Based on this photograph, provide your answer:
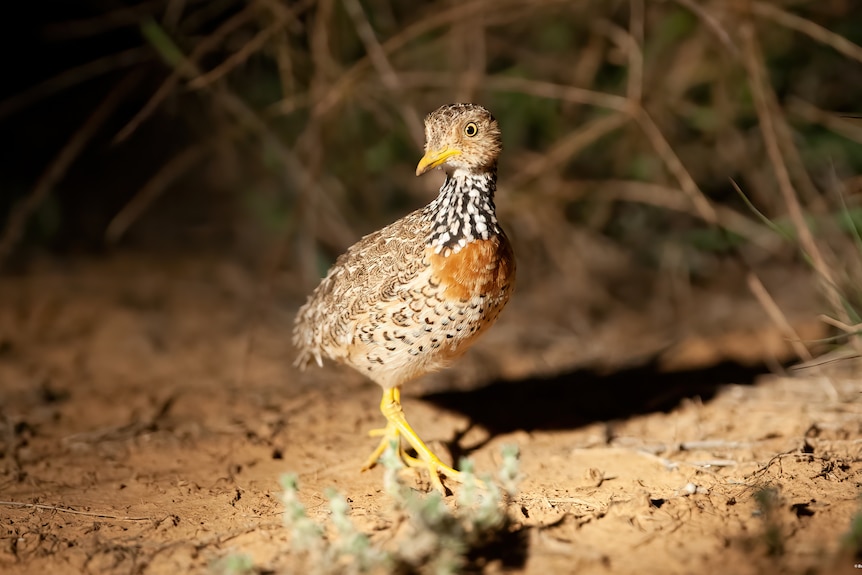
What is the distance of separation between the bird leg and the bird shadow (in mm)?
308

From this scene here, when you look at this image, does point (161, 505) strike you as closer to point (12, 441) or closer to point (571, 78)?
point (12, 441)

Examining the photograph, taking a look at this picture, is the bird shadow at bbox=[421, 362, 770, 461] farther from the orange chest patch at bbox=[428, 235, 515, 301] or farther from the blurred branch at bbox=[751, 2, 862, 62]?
the blurred branch at bbox=[751, 2, 862, 62]

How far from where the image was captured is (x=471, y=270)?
135 inches

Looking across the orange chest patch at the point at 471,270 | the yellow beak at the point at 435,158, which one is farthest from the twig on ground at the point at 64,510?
the yellow beak at the point at 435,158

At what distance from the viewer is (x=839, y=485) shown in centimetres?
324

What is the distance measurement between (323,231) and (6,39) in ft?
14.1

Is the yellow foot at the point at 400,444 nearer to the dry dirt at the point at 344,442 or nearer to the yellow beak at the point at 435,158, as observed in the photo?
the dry dirt at the point at 344,442

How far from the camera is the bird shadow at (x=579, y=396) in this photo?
4559mm

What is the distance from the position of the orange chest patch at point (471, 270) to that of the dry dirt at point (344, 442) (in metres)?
0.91

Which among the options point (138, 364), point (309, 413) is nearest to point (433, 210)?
point (309, 413)

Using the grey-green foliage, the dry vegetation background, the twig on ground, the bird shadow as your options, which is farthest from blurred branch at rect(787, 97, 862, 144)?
the twig on ground

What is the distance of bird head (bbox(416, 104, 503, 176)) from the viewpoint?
3438 millimetres

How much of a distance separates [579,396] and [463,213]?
6.39ft

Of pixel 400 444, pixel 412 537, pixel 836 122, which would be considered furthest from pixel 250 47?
pixel 836 122
